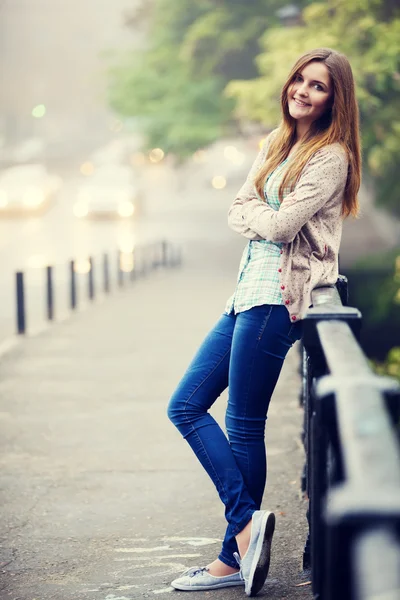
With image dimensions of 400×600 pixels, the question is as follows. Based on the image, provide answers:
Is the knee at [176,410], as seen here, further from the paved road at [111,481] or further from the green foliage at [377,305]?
the green foliage at [377,305]

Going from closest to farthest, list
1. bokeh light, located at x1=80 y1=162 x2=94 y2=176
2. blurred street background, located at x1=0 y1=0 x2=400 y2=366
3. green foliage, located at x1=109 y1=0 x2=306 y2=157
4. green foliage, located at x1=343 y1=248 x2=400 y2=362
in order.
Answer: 1. blurred street background, located at x1=0 y1=0 x2=400 y2=366
2. green foliage, located at x1=343 y1=248 x2=400 y2=362
3. green foliage, located at x1=109 y1=0 x2=306 y2=157
4. bokeh light, located at x1=80 y1=162 x2=94 y2=176

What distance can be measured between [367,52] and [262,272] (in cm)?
1161

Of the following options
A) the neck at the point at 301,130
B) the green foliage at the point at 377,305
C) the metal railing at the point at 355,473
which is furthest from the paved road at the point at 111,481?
the green foliage at the point at 377,305

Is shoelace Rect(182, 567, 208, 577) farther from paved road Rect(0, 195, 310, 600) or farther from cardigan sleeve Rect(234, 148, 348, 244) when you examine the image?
cardigan sleeve Rect(234, 148, 348, 244)

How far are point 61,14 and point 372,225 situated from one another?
123ft

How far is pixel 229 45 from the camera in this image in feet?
75.1

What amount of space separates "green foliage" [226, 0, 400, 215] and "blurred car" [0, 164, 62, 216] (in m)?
20.6

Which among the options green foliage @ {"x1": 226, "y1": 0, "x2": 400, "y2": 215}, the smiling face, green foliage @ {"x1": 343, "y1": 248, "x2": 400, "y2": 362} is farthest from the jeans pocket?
green foliage @ {"x1": 343, "y1": 248, "x2": 400, "y2": 362}

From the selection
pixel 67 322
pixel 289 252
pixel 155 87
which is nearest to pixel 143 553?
pixel 289 252

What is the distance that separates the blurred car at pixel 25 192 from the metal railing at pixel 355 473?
33.3 metres

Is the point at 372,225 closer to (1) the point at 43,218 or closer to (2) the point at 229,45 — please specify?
(1) the point at 43,218

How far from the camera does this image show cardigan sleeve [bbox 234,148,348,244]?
313cm

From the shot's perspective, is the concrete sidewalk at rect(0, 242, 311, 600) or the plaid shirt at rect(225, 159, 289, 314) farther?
the concrete sidewalk at rect(0, 242, 311, 600)

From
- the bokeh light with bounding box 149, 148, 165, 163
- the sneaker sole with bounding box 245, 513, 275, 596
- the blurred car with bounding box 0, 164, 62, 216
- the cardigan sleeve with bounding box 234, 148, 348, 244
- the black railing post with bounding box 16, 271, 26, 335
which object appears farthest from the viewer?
the blurred car with bounding box 0, 164, 62, 216
